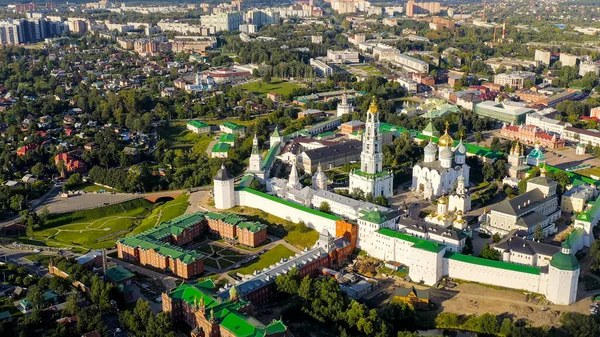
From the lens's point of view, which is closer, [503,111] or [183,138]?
[183,138]

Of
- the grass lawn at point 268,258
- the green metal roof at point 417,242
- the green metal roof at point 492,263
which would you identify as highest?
A: the green metal roof at point 417,242

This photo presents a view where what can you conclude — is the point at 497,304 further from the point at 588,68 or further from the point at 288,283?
the point at 588,68

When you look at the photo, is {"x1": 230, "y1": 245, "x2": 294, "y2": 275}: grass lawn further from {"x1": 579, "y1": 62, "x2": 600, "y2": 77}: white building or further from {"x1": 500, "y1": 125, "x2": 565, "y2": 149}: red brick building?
{"x1": 579, "y1": 62, "x2": 600, "y2": 77}: white building

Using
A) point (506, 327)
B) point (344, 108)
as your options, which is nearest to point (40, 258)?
point (506, 327)

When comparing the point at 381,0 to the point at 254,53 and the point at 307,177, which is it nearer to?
the point at 254,53

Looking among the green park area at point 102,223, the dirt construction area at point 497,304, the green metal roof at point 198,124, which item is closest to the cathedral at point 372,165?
the green park area at point 102,223

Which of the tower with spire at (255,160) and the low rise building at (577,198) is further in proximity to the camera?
the tower with spire at (255,160)

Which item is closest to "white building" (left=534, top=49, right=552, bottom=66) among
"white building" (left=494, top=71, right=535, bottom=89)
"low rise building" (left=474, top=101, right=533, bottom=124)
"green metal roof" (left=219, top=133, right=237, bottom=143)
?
"white building" (left=494, top=71, right=535, bottom=89)

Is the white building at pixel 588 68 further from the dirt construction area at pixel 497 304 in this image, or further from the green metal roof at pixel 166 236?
the green metal roof at pixel 166 236
